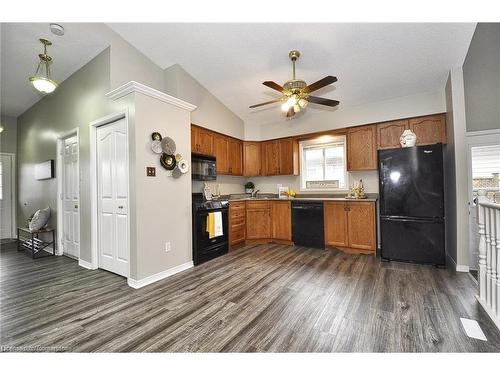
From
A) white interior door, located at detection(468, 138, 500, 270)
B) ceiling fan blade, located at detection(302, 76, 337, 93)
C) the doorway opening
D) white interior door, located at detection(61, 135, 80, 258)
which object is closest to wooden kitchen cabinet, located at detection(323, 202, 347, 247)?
white interior door, located at detection(468, 138, 500, 270)

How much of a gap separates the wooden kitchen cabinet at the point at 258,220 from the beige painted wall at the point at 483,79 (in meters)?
3.41

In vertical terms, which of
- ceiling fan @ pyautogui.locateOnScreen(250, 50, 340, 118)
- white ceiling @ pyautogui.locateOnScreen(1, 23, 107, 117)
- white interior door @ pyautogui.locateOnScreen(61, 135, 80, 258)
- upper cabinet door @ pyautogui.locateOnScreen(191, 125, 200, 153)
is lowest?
white interior door @ pyautogui.locateOnScreen(61, 135, 80, 258)

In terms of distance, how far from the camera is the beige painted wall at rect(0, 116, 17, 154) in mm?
5262

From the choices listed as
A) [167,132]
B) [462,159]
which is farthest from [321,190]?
[167,132]

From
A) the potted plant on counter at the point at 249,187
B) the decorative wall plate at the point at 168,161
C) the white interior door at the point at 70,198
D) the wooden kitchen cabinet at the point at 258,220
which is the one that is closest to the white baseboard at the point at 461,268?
the wooden kitchen cabinet at the point at 258,220

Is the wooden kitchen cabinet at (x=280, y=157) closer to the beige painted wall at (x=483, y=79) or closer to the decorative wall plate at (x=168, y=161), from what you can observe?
the decorative wall plate at (x=168, y=161)

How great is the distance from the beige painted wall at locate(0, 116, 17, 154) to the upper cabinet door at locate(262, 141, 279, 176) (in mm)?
6302

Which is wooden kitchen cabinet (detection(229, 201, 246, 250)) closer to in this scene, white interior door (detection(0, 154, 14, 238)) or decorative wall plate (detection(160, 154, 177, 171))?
decorative wall plate (detection(160, 154, 177, 171))

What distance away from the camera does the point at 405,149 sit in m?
3.22

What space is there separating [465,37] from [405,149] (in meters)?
1.41

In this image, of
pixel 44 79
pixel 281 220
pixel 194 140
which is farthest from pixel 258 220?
pixel 44 79

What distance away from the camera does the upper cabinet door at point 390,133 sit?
3713 millimetres
